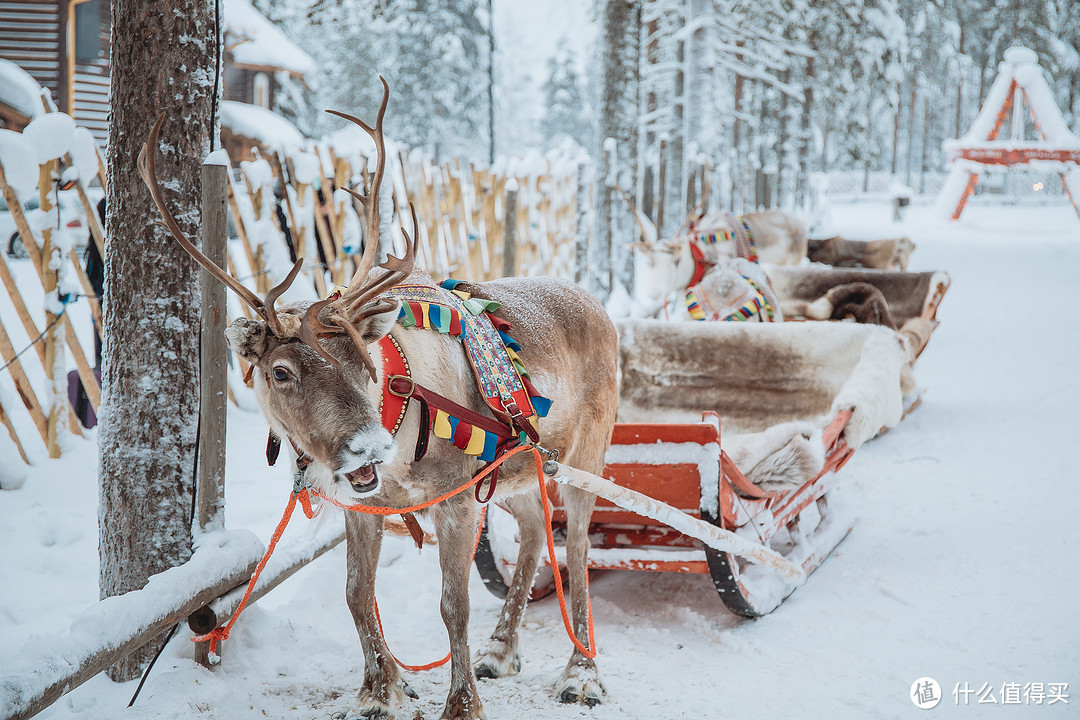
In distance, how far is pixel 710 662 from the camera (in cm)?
342

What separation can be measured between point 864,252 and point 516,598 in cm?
965

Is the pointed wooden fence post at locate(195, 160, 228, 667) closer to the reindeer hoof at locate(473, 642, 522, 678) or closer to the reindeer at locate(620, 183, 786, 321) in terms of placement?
the reindeer hoof at locate(473, 642, 522, 678)

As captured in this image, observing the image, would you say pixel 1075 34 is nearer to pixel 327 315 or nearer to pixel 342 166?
pixel 342 166

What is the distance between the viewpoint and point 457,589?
2.70 metres

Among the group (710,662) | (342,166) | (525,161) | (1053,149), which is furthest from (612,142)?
(1053,149)

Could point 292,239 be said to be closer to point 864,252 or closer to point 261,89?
point 864,252

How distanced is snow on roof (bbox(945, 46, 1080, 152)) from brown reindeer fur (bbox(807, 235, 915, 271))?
1103cm

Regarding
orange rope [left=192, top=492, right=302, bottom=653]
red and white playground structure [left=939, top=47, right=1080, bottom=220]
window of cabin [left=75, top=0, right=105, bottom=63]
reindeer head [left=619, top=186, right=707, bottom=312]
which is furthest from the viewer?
red and white playground structure [left=939, top=47, right=1080, bottom=220]

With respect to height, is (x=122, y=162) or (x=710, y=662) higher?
(x=122, y=162)

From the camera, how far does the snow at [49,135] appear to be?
4281mm

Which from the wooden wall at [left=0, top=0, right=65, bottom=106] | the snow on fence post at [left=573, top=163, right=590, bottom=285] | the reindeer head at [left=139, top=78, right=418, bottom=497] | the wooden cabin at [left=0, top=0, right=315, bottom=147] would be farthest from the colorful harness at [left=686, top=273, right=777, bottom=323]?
the wooden wall at [left=0, top=0, right=65, bottom=106]

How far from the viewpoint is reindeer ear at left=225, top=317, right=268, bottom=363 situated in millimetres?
2211

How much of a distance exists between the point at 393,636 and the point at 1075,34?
34.9 m

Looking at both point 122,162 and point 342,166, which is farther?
point 342,166
